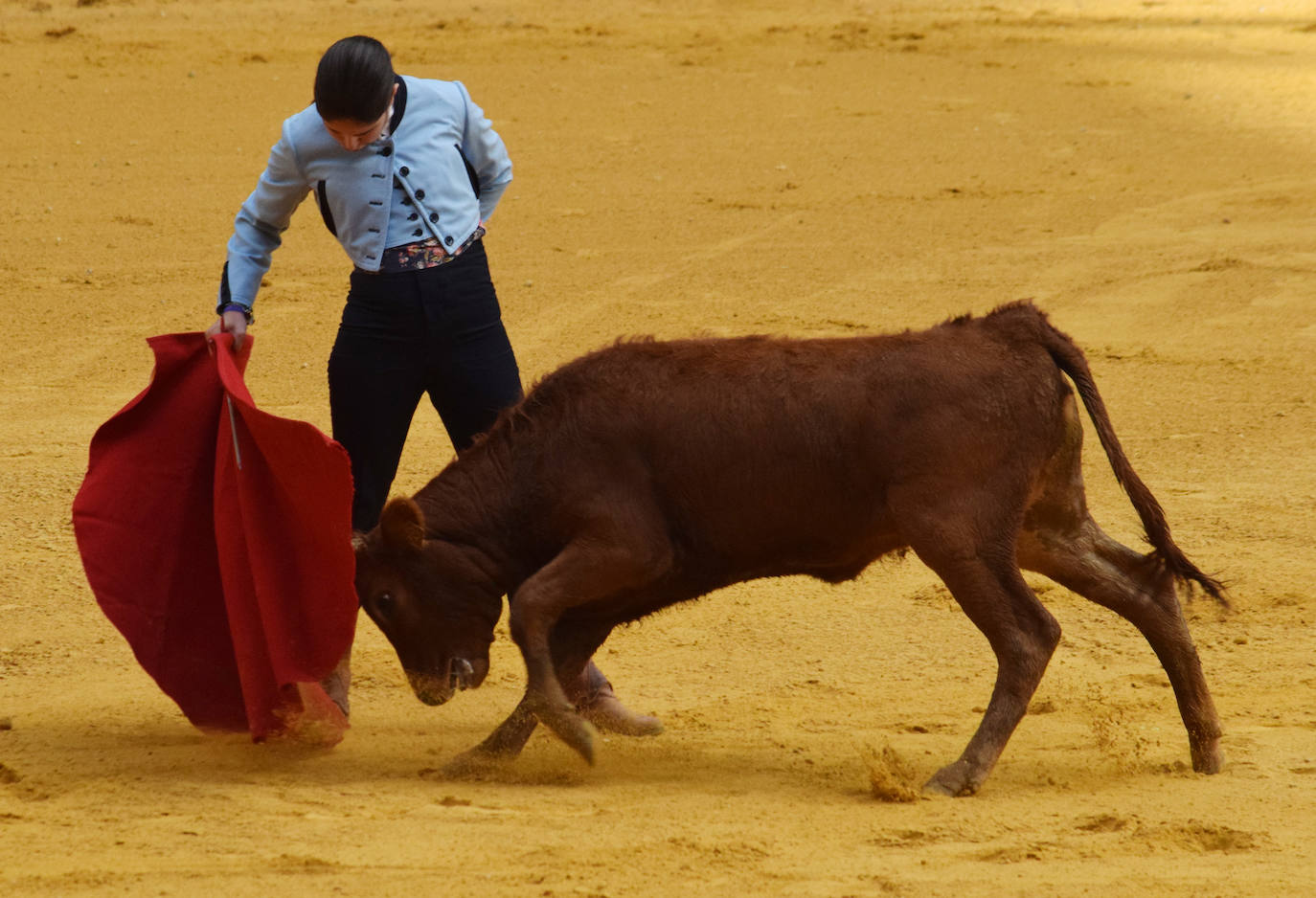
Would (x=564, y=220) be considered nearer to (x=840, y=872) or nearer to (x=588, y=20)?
(x=588, y=20)

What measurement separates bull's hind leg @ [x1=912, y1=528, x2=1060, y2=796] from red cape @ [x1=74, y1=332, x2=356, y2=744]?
5.59 feet

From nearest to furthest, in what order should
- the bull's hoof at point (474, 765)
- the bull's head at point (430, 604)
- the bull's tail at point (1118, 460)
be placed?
the bull's tail at point (1118, 460)
the bull's hoof at point (474, 765)
the bull's head at point (430, 604)

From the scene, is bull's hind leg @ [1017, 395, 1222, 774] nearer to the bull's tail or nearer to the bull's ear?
the bull's tail

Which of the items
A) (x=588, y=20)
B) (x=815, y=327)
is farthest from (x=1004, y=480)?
(x=588, y=20)

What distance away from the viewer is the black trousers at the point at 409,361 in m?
4.98

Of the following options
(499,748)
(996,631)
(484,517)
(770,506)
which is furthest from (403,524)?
(996,631)

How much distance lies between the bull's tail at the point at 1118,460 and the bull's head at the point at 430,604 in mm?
1789

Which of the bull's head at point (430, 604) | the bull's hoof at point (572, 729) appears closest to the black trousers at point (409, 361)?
the bull's head at point (430, 604)

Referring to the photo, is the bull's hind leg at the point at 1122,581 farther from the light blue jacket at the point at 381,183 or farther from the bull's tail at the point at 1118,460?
the light blue jacket at the point at 381,183

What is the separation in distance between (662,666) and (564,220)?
270 inches

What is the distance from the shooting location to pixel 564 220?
40.6 feet

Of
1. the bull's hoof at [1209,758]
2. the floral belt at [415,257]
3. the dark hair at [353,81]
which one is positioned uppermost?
the dark hair at [353,81]

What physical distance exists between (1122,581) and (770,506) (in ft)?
3.61

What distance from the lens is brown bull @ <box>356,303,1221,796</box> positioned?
4664 mm
